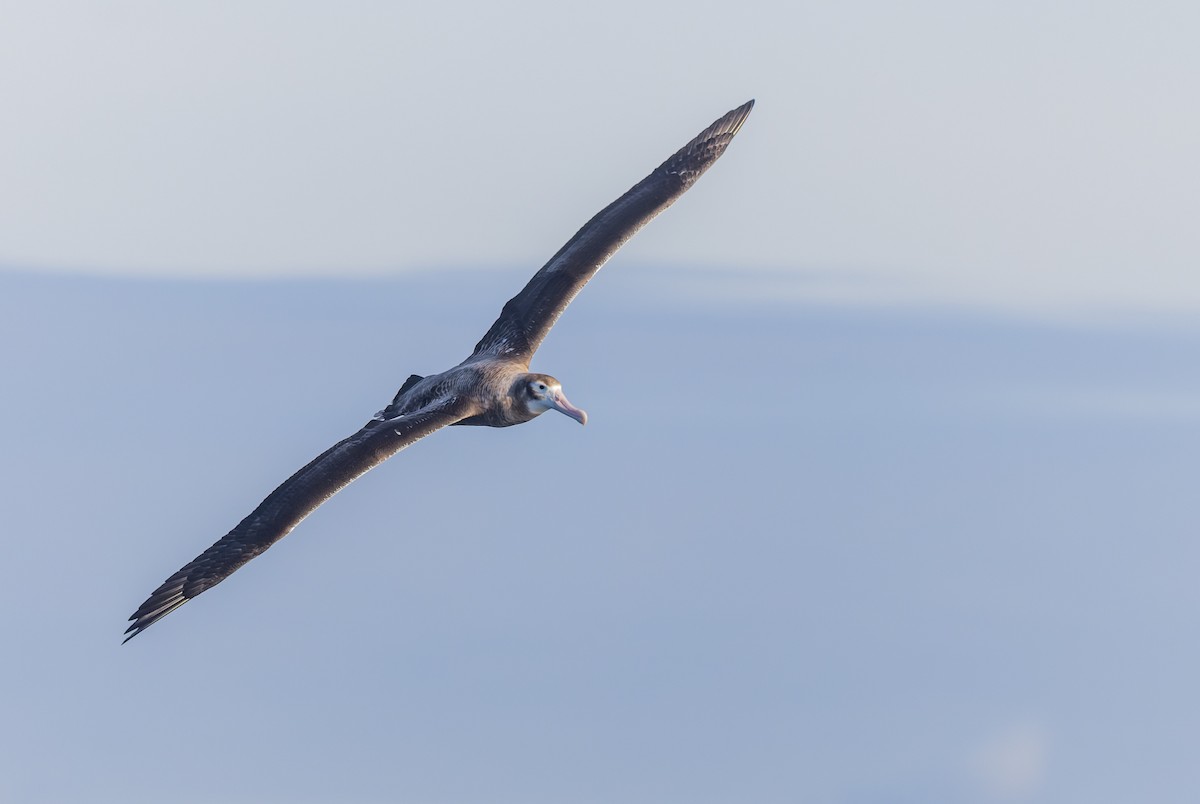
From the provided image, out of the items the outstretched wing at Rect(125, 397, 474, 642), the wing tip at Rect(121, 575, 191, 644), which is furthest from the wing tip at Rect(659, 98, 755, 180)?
the wing tip at Rect(121, 575, 191, 644)

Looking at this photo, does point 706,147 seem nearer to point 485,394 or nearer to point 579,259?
point 579,259

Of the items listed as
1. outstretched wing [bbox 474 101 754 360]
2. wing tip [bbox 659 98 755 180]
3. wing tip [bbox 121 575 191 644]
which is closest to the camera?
wing tip [bbox 121 575 191 644]

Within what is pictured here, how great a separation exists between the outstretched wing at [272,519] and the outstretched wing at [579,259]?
4067 millimetres

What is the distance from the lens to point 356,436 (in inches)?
997

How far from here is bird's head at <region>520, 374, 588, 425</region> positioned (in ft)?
84.6

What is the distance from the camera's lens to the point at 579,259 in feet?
94.6

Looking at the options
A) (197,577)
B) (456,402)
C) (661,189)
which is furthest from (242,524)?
(661,189)

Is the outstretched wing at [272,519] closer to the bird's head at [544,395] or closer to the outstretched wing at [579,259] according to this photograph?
the bird's head at [544,395]

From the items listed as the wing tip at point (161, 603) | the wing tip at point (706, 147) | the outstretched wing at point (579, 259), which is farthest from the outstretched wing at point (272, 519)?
the wing tip at point (706, 147)

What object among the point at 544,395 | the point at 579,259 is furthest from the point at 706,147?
the point at 544,395

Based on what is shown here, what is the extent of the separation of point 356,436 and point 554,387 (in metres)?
3.18

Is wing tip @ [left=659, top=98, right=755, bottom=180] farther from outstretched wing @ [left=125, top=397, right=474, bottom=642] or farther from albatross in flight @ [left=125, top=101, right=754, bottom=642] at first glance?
outstretched wing @ [left=125, top=397, right=474, bottom=642]

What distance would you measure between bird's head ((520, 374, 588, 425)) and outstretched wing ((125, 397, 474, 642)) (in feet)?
6.71

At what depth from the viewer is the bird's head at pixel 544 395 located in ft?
84.6
